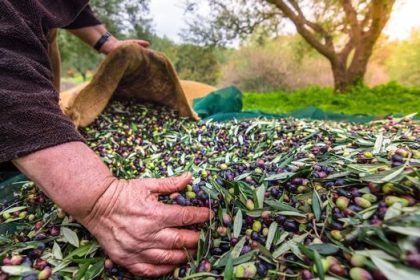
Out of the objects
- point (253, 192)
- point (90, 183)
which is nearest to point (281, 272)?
point (253, 192)

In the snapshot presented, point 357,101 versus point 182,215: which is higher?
point 357,101

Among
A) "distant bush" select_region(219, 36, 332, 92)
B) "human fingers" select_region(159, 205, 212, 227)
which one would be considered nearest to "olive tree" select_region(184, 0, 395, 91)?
"distant bush" select_region(219, 36, 332, 92)

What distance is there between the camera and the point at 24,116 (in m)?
0.76

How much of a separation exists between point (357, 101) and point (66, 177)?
3.34 m

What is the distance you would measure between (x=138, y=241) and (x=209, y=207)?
0.20m

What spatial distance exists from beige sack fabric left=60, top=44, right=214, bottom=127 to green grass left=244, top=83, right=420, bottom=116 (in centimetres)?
158

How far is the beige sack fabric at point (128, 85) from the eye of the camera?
162cm

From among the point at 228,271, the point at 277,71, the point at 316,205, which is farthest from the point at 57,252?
the point at 277,71

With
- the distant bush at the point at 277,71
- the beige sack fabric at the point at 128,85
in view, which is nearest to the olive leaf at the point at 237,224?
the beige sack fabric at the point at 128,85

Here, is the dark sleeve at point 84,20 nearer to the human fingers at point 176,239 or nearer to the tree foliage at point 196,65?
the human fingers at point 176,239

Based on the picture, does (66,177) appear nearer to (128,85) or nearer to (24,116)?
(24,116)

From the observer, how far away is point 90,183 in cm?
75

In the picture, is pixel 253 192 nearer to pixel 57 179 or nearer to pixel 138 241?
pixel 138 241

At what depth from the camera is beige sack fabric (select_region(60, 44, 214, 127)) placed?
1.62 meters
